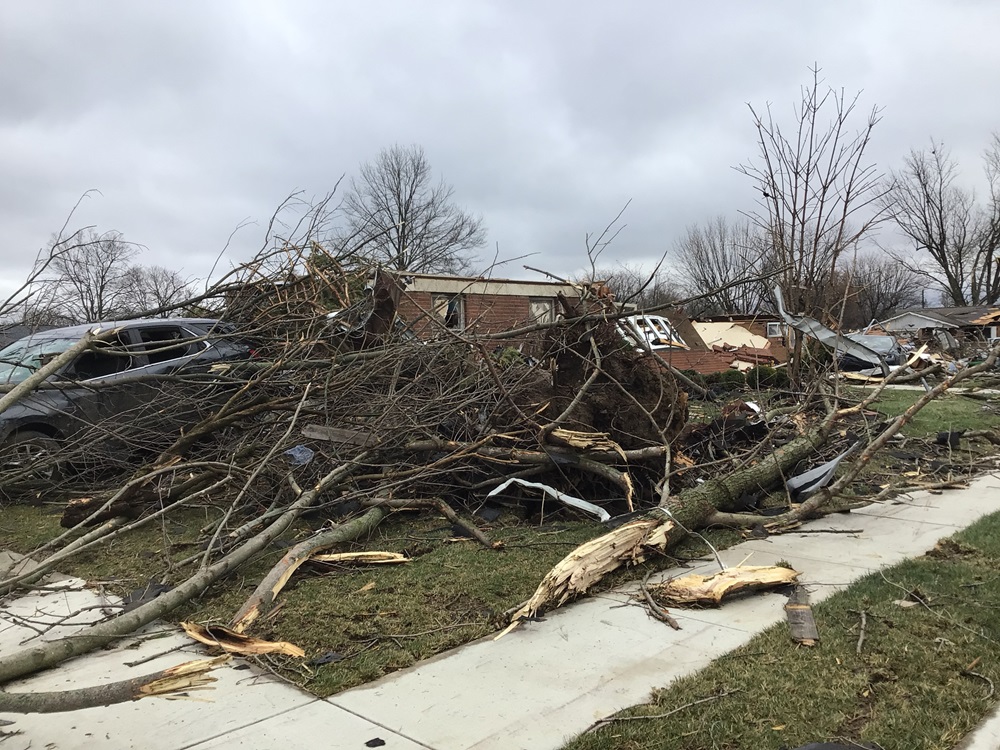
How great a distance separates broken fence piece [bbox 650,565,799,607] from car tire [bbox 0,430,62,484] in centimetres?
523

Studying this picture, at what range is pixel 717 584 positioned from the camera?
14.7ft

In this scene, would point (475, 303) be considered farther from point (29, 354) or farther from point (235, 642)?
point (235, 642)

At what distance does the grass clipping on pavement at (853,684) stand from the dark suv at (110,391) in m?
4.71

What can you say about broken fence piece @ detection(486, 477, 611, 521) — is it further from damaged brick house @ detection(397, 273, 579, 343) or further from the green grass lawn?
the green grass lawn

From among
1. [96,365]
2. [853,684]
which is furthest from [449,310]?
[853,684]

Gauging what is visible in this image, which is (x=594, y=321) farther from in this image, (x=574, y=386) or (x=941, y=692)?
(x=941, y=692)

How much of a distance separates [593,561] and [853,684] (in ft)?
6.10

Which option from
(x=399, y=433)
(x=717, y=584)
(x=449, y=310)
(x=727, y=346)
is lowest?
(x=717, y=584)

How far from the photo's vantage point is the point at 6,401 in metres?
3.64

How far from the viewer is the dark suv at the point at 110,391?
6336mm

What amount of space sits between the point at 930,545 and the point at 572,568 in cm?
297

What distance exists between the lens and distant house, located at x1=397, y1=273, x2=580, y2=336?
734 cm

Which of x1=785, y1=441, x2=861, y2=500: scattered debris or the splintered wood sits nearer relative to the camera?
the splintered wood

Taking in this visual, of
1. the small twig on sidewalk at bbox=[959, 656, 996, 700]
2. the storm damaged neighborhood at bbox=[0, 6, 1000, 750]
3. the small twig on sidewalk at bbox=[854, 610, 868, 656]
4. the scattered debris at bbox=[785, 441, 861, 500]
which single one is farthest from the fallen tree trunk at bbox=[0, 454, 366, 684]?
the scattered debris at bbox=[785, 441, 861, 500]
